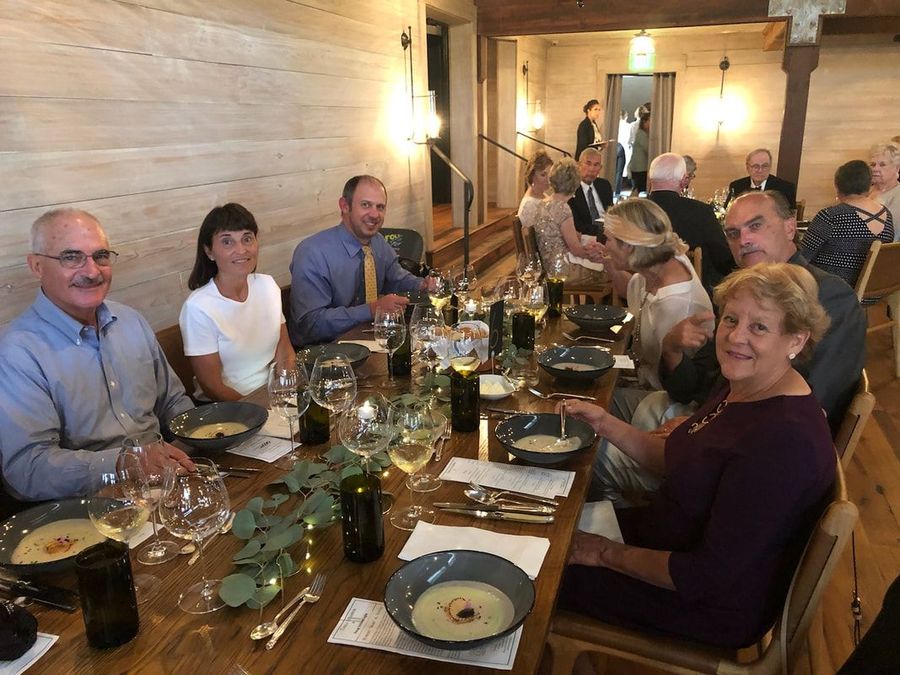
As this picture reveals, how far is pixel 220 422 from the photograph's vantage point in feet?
5.86

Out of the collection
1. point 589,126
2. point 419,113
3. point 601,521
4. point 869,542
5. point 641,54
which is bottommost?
point 869,542

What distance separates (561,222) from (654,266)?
204 cm

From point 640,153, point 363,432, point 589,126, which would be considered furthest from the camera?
point 640,153

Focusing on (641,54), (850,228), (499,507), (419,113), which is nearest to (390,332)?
(499,507)

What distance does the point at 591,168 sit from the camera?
5.47 m

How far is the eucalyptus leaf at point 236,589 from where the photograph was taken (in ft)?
3.50

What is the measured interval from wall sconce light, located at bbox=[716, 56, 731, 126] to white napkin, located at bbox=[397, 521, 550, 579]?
986cm

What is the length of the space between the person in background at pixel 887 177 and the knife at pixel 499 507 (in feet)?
14.8

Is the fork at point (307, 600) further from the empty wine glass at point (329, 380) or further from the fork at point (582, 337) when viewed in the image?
the fork at point (582, 337)

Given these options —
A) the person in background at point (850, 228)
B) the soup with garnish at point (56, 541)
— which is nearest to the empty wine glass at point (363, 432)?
the soup with garnish at point (56, 541)

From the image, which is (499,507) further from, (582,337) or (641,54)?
(641,54)

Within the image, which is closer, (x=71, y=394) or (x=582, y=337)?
(x=71, y=394)

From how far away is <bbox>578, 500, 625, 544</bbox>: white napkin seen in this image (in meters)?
1.62

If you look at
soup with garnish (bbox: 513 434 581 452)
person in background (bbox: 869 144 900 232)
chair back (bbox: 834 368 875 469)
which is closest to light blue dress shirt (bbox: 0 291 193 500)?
soup with garnish (bbox: 513 434 581 452)
